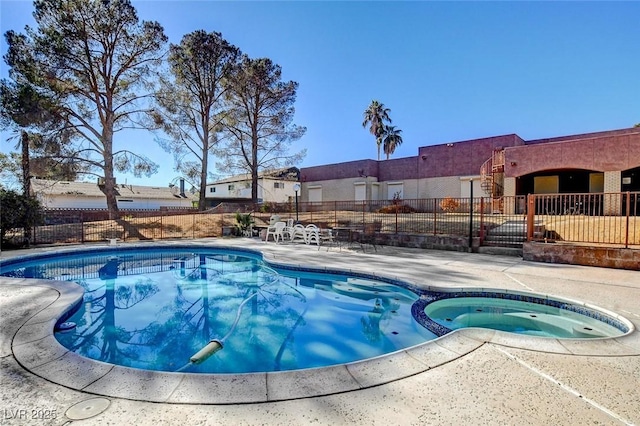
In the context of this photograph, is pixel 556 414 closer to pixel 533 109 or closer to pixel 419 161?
pixel 533 109

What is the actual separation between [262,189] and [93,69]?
17243mm

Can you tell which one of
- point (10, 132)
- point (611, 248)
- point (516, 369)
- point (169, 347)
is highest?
point (10, 132)

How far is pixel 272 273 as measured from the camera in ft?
27.5

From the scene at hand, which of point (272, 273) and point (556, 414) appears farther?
point (272, 273)

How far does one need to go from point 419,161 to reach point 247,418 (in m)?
24.0

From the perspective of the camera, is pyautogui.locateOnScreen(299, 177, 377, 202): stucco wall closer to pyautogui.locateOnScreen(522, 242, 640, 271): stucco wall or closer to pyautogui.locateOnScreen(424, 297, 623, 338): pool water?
pyautogui.locateOnScreen(522, 242, 640, 271): stucco wall

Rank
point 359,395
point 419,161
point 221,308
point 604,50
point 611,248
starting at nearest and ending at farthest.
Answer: point 359,395 → point 221,308 → point 611,248 → point 604,50 → point 419,161

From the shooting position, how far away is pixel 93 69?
15.9 meters

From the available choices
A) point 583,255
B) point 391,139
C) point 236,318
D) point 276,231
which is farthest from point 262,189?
point 583,255

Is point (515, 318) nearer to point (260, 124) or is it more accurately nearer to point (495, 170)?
point (495, 170)

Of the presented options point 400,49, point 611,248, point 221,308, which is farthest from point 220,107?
point 611,248

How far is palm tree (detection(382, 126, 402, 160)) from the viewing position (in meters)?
36.2

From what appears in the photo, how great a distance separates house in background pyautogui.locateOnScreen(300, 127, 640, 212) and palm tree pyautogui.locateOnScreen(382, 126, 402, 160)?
11.2m

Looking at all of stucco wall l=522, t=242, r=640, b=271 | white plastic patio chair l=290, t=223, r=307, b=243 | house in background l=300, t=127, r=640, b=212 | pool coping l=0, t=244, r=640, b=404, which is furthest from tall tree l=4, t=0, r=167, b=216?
stucco wall l=522, t=242, r=640, b=271
